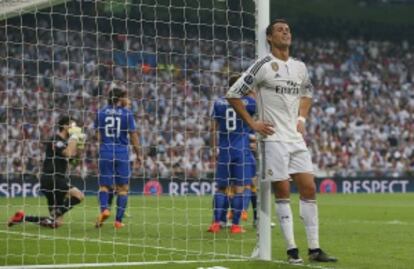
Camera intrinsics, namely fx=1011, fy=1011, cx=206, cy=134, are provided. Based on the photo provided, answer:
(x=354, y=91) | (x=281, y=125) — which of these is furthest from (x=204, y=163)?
(x=281, y=125)

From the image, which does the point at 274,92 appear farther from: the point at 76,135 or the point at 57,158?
the point at 57,158

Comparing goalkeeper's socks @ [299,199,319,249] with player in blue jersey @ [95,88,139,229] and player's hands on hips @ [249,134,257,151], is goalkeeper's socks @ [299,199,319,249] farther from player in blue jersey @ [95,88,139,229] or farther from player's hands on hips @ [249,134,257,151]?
player in blue jersey @ [95,88,139,229]

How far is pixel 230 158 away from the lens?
14.2 metres

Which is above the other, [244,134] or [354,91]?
[354,91]

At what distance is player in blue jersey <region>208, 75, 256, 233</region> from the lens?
13984 mm

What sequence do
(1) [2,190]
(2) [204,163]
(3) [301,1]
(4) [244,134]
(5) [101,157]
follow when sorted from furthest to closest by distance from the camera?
(3) [301,1] → (2) [204,163] → (1) [2,190] → (5) [101,157] → (4) [244,134]

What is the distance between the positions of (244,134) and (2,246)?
12.9 feet

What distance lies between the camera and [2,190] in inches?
1063

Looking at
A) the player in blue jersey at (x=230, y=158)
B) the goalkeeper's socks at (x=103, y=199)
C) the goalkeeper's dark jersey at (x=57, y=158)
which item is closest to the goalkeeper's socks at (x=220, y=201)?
the player in blue jersey at (x=230, y=158)

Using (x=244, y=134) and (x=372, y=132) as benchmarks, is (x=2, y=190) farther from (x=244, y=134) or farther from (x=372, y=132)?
(x=372, y=132)

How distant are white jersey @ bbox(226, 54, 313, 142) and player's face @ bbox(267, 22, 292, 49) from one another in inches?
6.1

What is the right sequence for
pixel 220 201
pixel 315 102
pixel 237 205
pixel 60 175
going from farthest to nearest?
pixel 315 102, pixel 60 175, pixel 220 201, pixel 237 205

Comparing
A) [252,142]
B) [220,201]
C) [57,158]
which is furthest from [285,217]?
[57,158]

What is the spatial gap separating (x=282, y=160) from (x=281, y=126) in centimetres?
35
